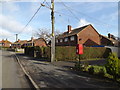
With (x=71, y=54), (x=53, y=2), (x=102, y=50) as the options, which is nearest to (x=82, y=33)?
(x=102, y=50)

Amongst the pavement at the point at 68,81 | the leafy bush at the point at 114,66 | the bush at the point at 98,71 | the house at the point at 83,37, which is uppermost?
the house at the point at 83,37

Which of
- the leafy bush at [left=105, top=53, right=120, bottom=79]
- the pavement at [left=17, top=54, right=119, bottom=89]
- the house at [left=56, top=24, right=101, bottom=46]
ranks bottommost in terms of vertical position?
the pavement at [left=17, top=54, right=119, bottom=89]

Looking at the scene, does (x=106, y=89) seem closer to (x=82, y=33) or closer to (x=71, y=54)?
(x=71, y=54)

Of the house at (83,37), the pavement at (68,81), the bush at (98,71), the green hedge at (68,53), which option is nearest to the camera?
the pavement at (68,81)

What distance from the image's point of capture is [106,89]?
5.55 m

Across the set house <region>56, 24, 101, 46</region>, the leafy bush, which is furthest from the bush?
house <region>56, 24, 101, 46</region>

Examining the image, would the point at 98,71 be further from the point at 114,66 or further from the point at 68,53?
the point at 68,53

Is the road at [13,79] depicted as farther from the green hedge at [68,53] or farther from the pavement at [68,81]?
the green hedge at [68,53]

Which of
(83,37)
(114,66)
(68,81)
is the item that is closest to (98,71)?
(114,66)

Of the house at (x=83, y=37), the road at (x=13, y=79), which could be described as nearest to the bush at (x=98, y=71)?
the road at (x=13, y=79)

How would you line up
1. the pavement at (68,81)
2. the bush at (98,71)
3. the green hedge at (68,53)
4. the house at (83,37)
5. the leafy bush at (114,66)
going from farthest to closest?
the house at (83,37) < the green hedge at (68,53) < the bush at (98,71) < the leafy bush at (114,66) < the pavement at (68,81)

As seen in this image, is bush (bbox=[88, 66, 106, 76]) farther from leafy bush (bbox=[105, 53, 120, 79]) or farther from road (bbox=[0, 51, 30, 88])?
road (bbox=[0, 51, 30, 88])

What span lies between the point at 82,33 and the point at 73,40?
3.32 meters

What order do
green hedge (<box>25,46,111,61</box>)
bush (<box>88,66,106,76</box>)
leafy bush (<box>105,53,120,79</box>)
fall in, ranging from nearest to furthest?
leafy bush (<box>105,53,120,79</box>) < bush (<box>88,66,106,76</box>) < green hedge (<box>25,46,111,61</box>)
